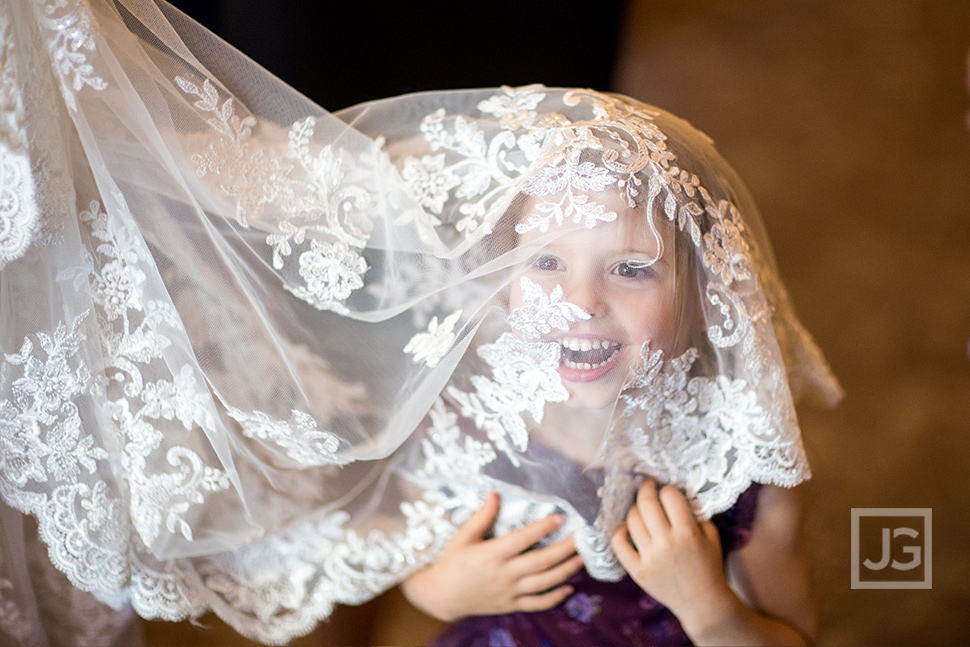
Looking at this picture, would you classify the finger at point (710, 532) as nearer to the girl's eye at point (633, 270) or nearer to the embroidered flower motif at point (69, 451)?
the girl's eye at point (633, 270)

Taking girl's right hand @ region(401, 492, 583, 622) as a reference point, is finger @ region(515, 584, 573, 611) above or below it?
below

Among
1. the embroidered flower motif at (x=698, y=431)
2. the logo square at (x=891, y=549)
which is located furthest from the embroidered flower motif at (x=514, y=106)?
the logo square at (x=891, y=549)

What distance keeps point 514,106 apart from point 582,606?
0.64 m

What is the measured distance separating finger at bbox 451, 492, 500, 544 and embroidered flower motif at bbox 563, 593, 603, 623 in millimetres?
153

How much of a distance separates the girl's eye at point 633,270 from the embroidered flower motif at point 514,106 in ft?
0.64

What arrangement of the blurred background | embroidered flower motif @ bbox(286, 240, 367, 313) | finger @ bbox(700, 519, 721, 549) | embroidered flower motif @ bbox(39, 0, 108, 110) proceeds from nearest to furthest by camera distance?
embroidered flower motif @ bbox(39, 0, 108, 110) < embroidered flower motif @ bbox(286, 240, 367, 313) < finger @ bbox(700, 519, 721, 549) < the blurred background

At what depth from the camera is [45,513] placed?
29.4 inches

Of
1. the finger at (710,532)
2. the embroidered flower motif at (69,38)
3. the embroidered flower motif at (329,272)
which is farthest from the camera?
the finger at (710,532)

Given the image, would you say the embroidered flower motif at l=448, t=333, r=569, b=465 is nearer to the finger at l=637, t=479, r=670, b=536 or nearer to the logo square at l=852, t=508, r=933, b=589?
the finger at l=637, t=479, r=670, b=536

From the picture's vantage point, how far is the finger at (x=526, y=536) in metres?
0.88

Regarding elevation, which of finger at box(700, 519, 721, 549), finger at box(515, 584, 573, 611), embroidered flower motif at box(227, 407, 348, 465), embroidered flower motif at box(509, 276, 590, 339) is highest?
embroidered flower motif at box(509, 276, 590, 339)

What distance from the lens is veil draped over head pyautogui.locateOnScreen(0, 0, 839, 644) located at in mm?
718

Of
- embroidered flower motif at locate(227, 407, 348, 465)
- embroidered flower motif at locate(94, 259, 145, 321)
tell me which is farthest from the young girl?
embroidered flower motif at locate(94, 259, 145, 321)

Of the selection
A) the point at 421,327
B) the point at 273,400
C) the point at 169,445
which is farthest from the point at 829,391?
the point at 169,445
